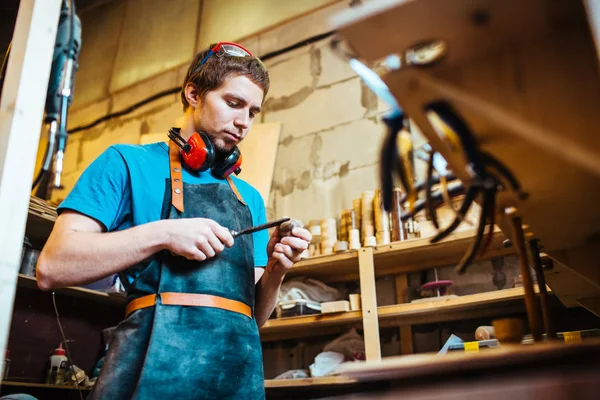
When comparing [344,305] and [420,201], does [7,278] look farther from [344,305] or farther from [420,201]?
[344,305]

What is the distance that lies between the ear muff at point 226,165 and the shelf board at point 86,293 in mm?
1343

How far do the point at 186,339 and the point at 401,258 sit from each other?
169 cm

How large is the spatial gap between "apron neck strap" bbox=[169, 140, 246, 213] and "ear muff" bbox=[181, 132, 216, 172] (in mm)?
25

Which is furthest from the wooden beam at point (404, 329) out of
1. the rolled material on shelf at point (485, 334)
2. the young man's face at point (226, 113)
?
the young man's face at point (226, 113)

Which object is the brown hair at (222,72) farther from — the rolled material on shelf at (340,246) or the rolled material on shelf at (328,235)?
the rolled material on shelf at (328,235)

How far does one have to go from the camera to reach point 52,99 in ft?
7.68

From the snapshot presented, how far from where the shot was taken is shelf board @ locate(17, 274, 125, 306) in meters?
2.46

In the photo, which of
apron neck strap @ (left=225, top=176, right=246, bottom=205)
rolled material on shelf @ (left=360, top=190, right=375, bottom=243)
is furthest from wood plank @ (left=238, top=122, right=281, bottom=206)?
apron neck strap @ (left=225, top=176, right=246, bottom=205)

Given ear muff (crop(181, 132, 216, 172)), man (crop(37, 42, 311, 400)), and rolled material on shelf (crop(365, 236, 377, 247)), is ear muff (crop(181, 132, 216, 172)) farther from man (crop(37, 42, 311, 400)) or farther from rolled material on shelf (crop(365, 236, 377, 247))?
rolled material on shelf (crop(365, 236, 377, 247))

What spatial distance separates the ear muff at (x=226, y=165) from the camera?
5.08 feet

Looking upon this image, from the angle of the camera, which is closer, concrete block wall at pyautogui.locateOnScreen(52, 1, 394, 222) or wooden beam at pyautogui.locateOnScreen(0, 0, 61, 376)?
wooden beam at pyautogui.locateOnScreen(0, 0, 61, 376)

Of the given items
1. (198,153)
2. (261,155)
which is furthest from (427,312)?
(198,153)

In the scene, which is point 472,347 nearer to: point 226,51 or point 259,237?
point 259,237

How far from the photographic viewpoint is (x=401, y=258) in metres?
2.68
